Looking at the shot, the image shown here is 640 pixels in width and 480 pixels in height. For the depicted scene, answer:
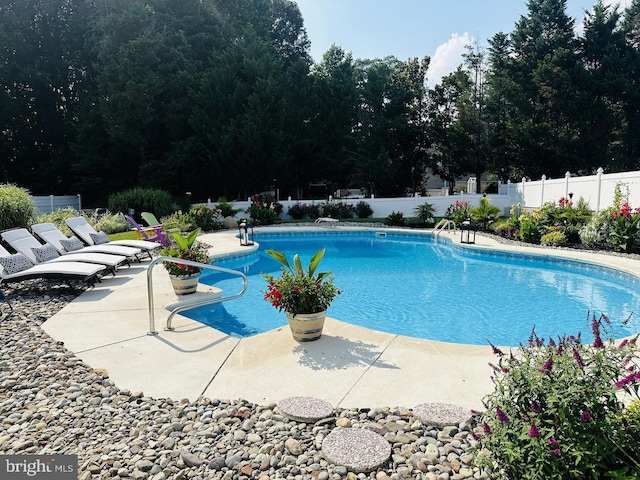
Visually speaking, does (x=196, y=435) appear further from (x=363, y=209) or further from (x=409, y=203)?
(x=409, y=203)

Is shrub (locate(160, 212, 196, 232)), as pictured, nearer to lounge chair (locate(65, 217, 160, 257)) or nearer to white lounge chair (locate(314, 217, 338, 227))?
lounge chair (locate(65, 217, 160, 257))

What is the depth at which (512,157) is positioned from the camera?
25922 mm

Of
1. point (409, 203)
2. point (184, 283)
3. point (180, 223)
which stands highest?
point (409, 203)

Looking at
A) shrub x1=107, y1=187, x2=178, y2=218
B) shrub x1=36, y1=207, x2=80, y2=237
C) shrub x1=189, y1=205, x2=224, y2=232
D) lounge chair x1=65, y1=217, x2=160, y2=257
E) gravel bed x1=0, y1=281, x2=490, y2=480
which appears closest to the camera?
gravel bed x1=0, y1=281, x2=490, y2=480

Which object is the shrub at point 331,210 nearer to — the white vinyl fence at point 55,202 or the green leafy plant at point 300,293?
the white vinyl fence at point 55,202

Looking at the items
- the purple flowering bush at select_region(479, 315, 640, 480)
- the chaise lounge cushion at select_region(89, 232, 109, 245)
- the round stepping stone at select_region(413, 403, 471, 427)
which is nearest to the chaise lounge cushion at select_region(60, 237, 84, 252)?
the chaise lounge cushion at select_region(89, 232, 109, 245)

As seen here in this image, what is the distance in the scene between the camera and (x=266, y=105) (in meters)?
23.6

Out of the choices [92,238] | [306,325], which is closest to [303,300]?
[306,325]

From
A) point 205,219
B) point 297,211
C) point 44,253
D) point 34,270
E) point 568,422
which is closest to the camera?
point 568,422

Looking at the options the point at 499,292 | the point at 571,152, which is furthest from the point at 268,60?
the point at 499,292

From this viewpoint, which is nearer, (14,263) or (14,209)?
(14,263)

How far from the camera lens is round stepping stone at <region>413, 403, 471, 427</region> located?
278 cm

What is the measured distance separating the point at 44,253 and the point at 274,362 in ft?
18.9

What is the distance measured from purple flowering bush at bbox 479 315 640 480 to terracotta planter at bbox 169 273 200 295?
540 centimetres
